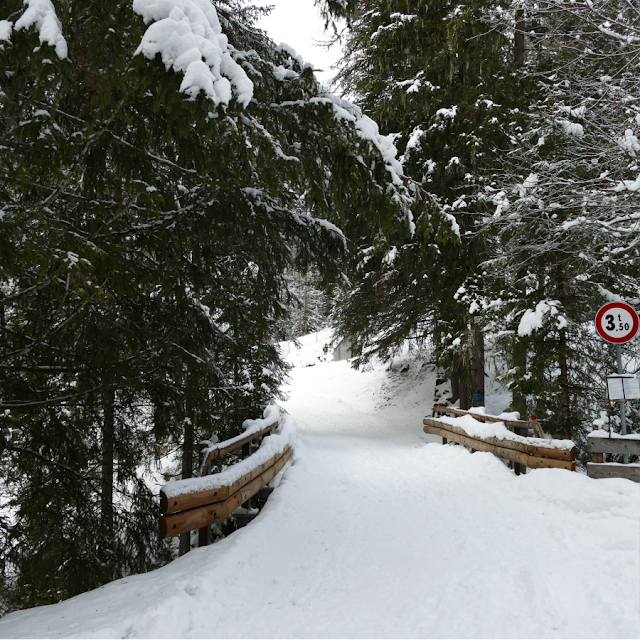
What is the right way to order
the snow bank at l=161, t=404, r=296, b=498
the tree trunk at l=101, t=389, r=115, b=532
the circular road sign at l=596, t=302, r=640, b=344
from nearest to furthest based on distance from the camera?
the snow bank at l=161, t=404, r=296, b=498, the circular road sign at l=596, t=302, r=640, b=344, the tree trunk at l=101, t=389, r=115, b=532

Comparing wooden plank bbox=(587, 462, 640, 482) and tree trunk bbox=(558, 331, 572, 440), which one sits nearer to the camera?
wooden plank bbox=(587, 462, 640, 482)

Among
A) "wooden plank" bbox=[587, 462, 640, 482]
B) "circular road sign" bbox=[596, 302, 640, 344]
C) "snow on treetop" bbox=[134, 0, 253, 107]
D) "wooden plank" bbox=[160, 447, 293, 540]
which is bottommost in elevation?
"wooden plank" bbox=[587, 462, 640, 482]

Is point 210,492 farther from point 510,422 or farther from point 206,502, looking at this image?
point 510,422

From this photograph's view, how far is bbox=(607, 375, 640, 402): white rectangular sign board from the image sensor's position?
21.0 ft

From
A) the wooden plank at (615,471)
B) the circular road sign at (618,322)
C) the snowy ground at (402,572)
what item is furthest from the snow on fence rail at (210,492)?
the circular road sign at (618,322)

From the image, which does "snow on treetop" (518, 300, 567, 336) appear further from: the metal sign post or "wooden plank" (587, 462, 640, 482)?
"wooden plank" (587, 462, 640, 482)

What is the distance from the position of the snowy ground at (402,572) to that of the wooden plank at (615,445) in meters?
0.43

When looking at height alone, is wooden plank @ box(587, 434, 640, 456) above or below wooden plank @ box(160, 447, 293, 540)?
above

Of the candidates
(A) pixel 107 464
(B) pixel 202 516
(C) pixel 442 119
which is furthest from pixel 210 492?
(C) pixel 442 119

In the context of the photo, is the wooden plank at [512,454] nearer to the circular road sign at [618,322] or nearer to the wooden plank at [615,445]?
the wooden plank at [615,445]

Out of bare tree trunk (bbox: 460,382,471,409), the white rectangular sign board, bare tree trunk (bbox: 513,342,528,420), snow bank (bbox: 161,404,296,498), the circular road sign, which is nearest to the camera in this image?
snow bank (bbox: 161,404,296,498)

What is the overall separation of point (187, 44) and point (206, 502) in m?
3.87

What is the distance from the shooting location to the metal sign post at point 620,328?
648 centimetres

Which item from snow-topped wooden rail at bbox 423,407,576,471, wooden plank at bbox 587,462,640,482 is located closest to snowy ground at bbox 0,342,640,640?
wooden plank at bbox 587,462,640,482
